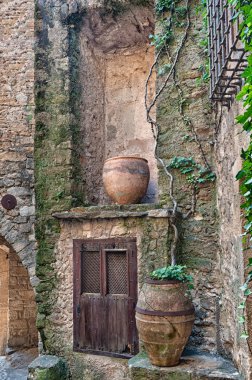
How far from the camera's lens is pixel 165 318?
309 cm

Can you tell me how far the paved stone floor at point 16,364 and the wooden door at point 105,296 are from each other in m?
2.43

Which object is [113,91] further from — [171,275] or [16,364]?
[16,364]

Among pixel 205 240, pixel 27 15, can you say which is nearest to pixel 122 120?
pixel 205 240

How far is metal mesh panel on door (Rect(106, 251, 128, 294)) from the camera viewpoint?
4.13m

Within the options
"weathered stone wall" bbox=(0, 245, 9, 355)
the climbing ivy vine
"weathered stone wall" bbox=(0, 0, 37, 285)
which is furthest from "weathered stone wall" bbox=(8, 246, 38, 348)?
the climbing ivy vine

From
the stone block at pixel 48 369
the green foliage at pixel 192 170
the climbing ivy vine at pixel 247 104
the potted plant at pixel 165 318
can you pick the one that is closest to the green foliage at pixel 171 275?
the potted plant at pixel 165 318

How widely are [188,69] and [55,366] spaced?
142 inches

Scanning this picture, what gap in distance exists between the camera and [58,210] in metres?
4.61

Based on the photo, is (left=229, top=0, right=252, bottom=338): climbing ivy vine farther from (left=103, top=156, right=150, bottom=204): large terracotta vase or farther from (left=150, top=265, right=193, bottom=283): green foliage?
(left=103, top=156, right=150, bottom=204): large terracotta vase

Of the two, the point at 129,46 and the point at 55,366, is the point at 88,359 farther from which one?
the point at 129,46

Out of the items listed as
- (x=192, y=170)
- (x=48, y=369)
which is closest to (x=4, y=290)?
(x=48, y=369)

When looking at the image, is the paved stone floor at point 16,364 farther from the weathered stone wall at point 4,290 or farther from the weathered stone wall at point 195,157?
the weathered stone wall at point 195,157

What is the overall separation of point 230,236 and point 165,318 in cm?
87

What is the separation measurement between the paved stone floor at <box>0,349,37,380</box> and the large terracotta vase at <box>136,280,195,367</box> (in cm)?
361
